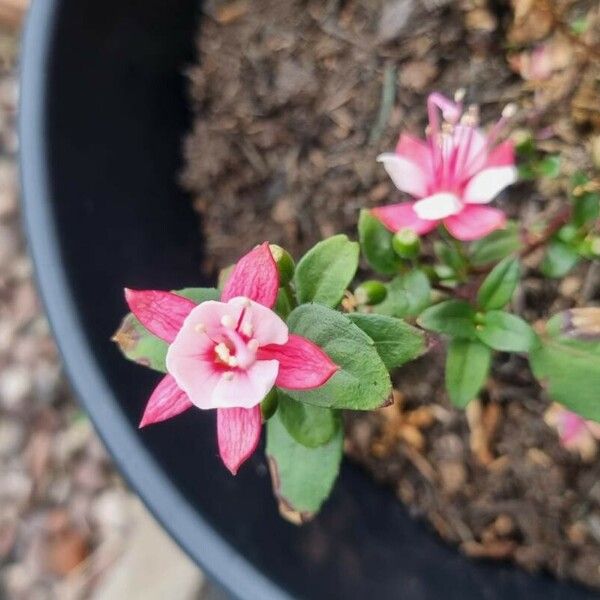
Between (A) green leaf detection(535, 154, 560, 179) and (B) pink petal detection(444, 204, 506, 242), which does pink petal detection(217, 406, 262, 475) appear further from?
(A) green leaf detection(535, 154, 560, 179)

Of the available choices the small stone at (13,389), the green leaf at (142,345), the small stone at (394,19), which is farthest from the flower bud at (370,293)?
the small stone at (13,389)

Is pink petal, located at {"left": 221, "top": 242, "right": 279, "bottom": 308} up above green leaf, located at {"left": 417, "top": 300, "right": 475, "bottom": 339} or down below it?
above

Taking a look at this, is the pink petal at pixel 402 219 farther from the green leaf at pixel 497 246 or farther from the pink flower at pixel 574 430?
the pink flower at pixel 574 430

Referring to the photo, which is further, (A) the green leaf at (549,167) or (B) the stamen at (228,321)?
(A) the green leaf at (549,167)

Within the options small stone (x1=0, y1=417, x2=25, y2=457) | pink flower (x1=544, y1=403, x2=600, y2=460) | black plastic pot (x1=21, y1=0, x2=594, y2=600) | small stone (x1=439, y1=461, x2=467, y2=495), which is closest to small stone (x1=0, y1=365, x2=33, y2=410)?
small stone (x1=0, y1=417, x2=25, y2=457)

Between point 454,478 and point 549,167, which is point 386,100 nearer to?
point 549,167

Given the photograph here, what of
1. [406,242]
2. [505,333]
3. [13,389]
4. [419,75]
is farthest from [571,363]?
[13,389]

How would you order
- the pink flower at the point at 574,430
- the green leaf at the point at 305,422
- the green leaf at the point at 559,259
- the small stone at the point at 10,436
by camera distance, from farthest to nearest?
the small stone at the point at 10,436 < the pink flower at the point at 574,430 < the green leaf at the point at 559,259 < the green leaf at the point at 305,422
